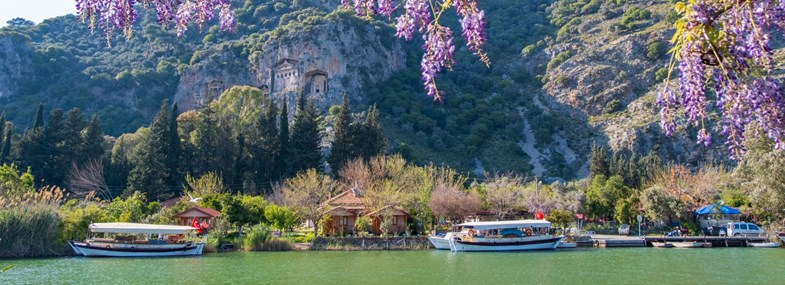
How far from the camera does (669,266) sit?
27844mm

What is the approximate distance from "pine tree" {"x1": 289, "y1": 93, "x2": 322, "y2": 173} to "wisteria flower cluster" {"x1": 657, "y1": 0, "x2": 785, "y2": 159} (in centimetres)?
4940

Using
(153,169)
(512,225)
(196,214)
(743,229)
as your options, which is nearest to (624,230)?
(743,229)

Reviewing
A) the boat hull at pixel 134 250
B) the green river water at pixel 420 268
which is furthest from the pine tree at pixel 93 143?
the green river water at pixel 420 268

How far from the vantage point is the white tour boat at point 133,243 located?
34.1 metres

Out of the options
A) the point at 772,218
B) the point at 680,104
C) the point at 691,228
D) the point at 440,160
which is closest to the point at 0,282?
the point at 680,104

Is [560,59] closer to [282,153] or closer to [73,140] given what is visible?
[282,153]

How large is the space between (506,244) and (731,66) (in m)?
35.0

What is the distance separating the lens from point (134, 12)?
5703mm

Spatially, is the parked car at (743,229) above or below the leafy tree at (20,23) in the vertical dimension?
below

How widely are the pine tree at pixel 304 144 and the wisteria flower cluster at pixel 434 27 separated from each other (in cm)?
4916

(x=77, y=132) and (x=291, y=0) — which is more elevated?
(x=291, y=0)

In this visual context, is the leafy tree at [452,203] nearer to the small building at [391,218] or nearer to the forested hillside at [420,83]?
the small building at [391,218]

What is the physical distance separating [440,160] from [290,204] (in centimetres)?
3440

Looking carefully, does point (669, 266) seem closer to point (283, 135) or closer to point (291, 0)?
point (283, 135)
